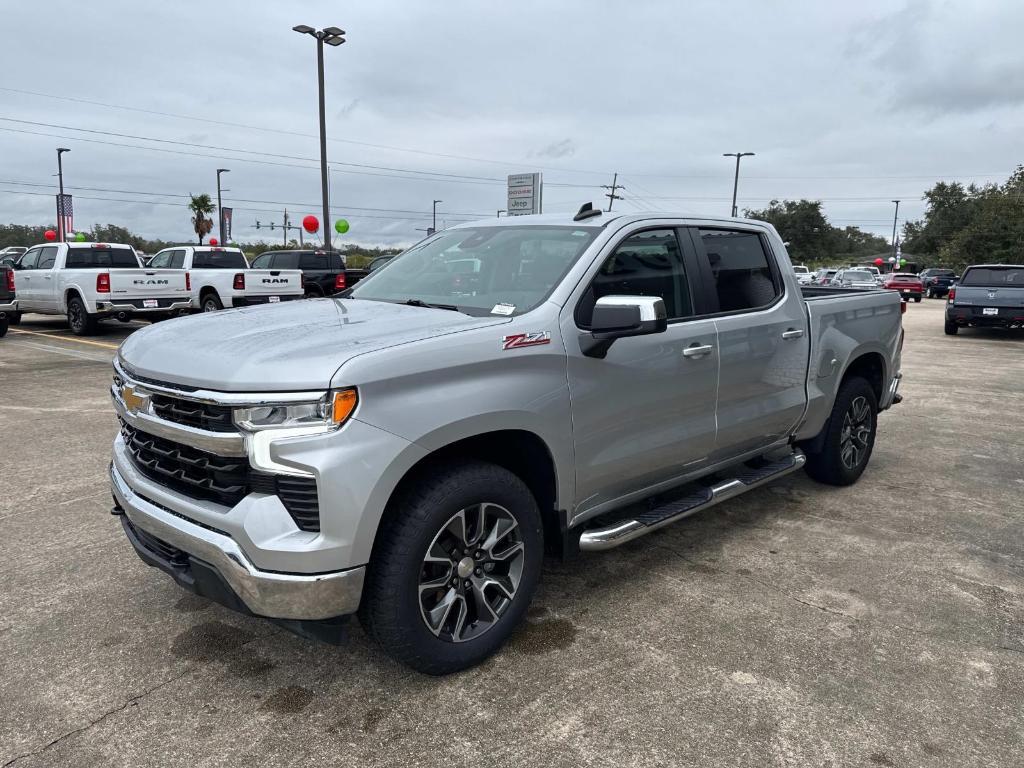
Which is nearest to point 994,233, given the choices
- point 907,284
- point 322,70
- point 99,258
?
point 907,284

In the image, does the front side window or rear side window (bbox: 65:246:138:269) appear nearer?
the front side window

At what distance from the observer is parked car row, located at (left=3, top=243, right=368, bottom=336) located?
46.3 feet

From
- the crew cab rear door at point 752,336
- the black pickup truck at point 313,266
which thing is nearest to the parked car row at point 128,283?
the black pickup truck at point 313,266

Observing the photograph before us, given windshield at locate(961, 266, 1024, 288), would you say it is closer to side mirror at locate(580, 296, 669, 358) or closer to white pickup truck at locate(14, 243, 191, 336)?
side mirror at locate(580, 296, 669, 358)

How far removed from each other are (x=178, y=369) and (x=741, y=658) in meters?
2.45

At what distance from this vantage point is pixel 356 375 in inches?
97.5

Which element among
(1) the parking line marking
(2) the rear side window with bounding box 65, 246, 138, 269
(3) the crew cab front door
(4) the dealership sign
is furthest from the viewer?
(4) the dealership sign

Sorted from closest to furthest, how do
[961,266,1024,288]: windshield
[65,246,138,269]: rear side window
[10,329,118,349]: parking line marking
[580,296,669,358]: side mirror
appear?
[580,296,669,358]: side mirror
[10,329,118,349]: parking line marking
[65,246,138,269]: rear side window
[961,266,1024,288]: windshield

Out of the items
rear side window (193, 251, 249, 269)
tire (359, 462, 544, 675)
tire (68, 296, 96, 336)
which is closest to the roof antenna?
Answer: tire (359, 462, 544, 675)

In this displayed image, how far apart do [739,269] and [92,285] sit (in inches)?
529

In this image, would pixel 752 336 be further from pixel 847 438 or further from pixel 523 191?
pixel 523 191

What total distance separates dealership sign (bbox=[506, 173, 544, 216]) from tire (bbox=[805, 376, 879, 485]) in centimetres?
2089

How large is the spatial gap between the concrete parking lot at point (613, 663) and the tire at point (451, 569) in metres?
0.17

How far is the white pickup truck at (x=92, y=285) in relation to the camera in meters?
14.0
